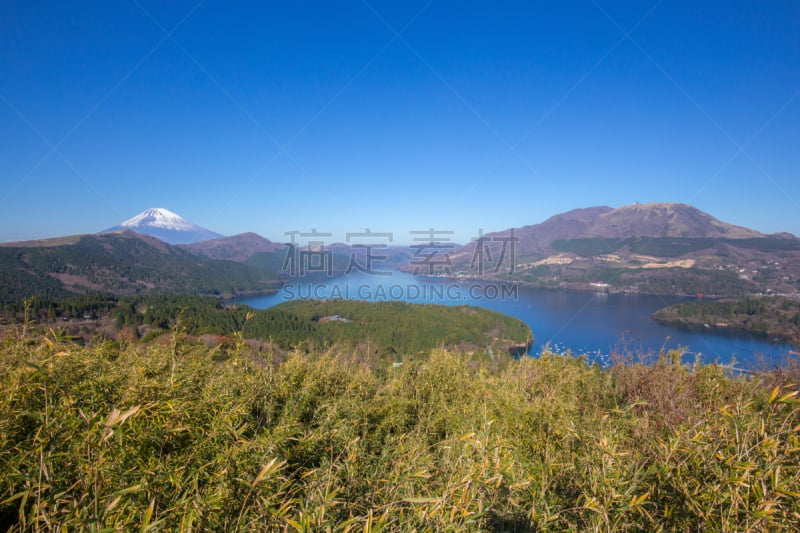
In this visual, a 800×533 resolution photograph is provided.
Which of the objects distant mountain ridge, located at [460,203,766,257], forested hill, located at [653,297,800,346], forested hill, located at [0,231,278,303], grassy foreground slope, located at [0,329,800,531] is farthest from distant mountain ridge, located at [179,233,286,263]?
grassy foreground slope, located at [0,329,800,531]

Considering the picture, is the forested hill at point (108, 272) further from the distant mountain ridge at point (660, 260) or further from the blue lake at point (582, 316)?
the distant mountain ridge at point (660, 260)

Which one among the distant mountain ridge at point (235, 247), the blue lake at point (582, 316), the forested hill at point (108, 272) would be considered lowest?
the blue lake at point (582, 316)

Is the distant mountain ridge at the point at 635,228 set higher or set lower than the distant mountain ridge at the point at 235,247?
higher

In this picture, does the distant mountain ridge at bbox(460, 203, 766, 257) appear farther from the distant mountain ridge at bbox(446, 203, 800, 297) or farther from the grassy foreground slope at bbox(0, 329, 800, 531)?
the grassy foreground slope at bbox(0, 329, 800, 531)

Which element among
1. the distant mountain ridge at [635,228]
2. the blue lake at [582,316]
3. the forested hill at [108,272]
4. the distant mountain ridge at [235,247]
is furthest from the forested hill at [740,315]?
the distant mountain ridge at [235,247]

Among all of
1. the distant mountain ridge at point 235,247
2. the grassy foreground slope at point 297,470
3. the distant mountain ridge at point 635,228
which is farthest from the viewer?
the distant mountain ridge at point 235,247
